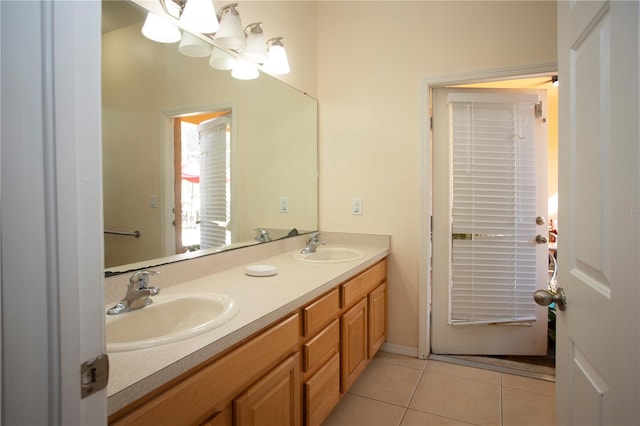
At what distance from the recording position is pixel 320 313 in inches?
56.5

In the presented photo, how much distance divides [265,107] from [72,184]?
1.78 m

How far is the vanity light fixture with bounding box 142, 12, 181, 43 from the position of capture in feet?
4.29

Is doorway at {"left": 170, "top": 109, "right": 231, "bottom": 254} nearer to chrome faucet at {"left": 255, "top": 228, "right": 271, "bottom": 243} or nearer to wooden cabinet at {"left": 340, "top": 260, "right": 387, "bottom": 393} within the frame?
chrome faucet at {"left": 255, "top": 228, "right": 271, "bottom": 243}

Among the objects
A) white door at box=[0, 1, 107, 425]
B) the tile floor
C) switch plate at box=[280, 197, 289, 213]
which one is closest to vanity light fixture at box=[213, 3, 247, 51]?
switch plate at box=[280, 197, 289, 213]

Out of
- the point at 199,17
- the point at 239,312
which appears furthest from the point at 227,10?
the point at 239,312

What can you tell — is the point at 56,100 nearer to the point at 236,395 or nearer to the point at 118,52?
the point at 236,395

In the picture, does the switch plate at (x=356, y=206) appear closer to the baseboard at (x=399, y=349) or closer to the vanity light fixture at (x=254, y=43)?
the baseboard at (x=399, y=349)

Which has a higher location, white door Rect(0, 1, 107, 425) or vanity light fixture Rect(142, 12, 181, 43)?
vanity light fixture Rect(142, 12, 181, 43)

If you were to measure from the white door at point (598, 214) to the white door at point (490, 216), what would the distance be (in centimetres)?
145

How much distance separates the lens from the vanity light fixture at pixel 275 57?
1986 mm

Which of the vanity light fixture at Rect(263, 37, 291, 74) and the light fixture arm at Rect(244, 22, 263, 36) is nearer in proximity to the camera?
the light fixture arm at Rect(244, 22, 263, 36)

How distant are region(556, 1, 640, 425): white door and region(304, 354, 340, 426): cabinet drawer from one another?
0.83 m

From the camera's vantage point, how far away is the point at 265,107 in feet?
6.84

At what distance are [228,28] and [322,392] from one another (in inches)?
67.7
